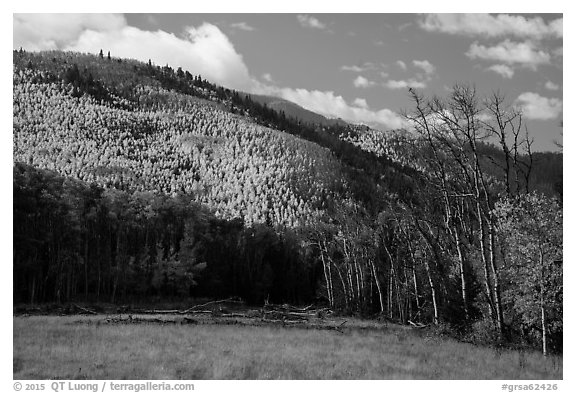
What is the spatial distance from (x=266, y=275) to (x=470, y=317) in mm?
38297

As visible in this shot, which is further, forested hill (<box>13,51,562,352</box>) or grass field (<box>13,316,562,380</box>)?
forested hill (<box>13,51,562,352</box>)

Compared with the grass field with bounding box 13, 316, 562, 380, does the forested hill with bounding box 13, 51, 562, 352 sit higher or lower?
higher

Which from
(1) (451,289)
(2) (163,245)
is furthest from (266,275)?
(1) (451,289)

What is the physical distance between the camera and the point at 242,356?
17.5 metres

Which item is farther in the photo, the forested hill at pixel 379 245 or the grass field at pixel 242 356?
the forested hill at pixel 379 245

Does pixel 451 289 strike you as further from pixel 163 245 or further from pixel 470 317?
pixel 163 245

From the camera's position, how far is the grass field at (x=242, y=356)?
15.2 m

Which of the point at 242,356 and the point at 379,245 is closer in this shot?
the point at 242,356

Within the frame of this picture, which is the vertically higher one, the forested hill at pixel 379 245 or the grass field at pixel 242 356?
the forested hill at pixel 379 245

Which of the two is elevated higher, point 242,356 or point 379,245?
point 379,245

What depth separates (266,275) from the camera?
6156cm

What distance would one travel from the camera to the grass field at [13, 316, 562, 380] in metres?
15.2
